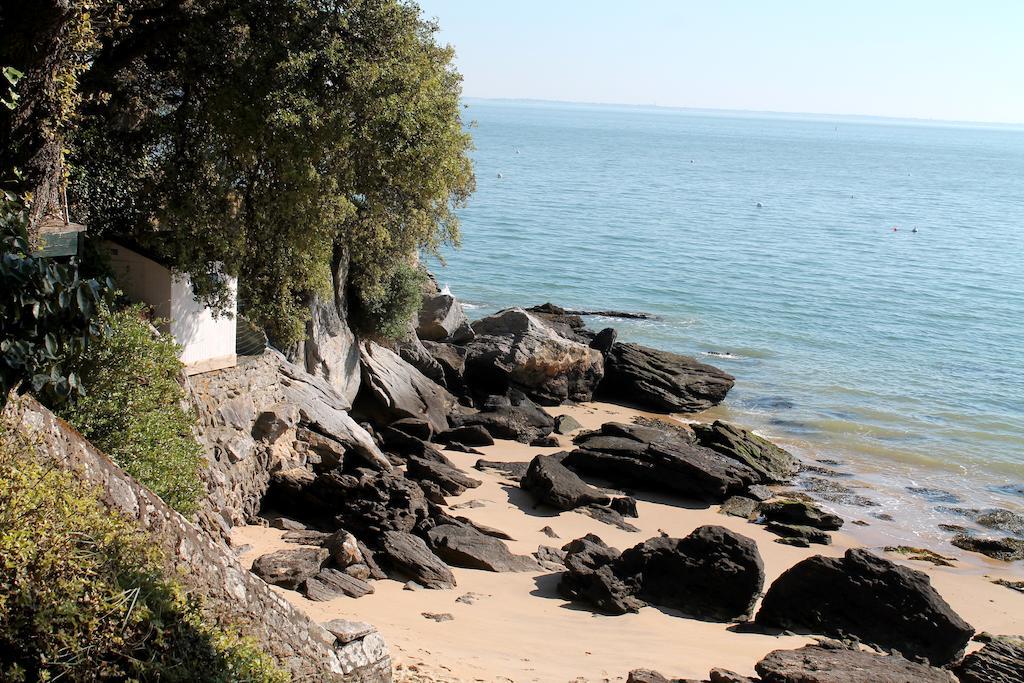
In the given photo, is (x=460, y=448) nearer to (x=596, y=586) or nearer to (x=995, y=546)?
(x=596, y=586)

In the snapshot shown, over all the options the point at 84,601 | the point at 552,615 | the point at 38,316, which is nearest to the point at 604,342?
the point at 552,615

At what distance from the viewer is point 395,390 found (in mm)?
24078

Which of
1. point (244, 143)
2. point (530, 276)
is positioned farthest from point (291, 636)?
point (530, 276)

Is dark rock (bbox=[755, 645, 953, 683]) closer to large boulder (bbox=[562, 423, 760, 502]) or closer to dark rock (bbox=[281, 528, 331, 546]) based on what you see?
dark rock (bbox=[281, 528, 331, 546])

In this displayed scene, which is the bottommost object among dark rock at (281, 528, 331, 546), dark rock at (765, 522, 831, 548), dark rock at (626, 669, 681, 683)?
dark rock at (765, 522, 831, 548)

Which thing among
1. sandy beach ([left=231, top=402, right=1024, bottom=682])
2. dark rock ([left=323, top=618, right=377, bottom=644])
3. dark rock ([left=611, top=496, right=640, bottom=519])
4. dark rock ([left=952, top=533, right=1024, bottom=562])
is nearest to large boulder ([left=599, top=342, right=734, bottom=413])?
sandy beach ([left=231, top=402, right=1024, bottom=682])

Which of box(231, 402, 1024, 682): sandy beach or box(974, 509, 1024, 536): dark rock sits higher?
box(231, 402, 1024, 682): sandy beach

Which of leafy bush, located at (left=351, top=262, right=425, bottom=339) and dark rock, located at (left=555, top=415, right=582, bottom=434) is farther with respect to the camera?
dark rock, located at (left=555, top=415, right=582, bottom=434)

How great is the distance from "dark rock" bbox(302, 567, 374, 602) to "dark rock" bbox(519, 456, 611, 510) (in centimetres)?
623

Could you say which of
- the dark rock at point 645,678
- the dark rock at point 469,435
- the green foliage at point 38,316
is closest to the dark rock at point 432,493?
the dark rock at point 469,435

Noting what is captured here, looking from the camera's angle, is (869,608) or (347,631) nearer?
(347,631)

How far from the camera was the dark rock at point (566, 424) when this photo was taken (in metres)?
26.0

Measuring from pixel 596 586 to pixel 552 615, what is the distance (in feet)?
3.48

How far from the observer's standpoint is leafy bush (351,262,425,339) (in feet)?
81.1
